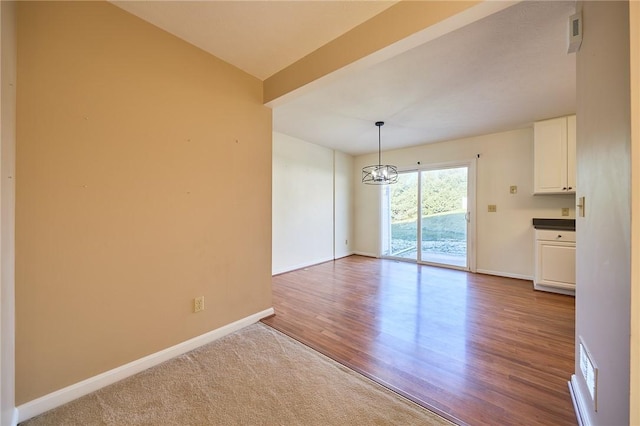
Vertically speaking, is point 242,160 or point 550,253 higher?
point 242,160

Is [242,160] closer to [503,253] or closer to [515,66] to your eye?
[515,66]

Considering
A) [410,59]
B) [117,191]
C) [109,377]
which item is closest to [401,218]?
[410,59]

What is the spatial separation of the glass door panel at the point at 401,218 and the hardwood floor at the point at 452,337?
4.73 feet

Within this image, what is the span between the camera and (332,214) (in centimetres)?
547

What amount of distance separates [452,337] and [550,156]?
3.09 metres

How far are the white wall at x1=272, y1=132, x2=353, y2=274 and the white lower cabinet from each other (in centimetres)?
345

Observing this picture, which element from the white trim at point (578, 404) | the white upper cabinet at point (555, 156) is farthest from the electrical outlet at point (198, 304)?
the white upper cabinet at point (555, 156)

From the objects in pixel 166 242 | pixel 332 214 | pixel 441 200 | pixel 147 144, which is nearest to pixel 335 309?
pixel 166 242

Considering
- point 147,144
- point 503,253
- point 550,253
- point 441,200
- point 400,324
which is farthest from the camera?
point 441,200

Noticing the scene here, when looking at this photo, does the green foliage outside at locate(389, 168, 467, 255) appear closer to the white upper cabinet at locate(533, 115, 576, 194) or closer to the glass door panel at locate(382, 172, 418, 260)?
the glass door panel at locate(382, 172, 418, 260)

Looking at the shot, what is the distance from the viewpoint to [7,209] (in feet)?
3.89

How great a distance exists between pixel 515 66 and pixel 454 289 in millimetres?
2707

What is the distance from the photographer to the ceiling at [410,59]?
5.42 ft
